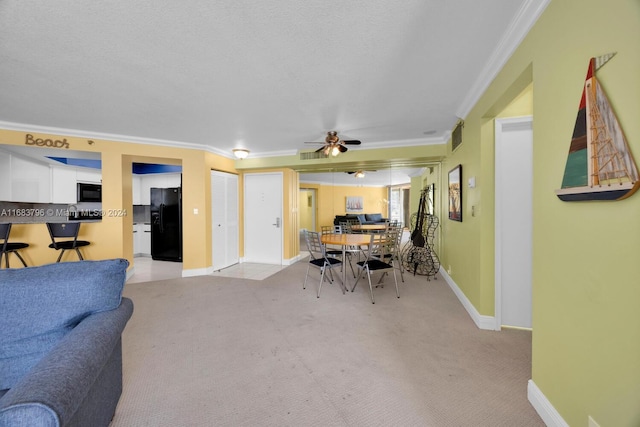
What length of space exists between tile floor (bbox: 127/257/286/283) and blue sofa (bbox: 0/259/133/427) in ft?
10.5

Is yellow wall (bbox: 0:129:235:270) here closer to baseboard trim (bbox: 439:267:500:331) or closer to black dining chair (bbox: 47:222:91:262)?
black dining chair (bbox: 47:222:91:262)

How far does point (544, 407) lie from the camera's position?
143cm

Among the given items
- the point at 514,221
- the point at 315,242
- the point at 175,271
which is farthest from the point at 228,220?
the point at 514,221

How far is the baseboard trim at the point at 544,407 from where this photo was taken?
1.33 metres

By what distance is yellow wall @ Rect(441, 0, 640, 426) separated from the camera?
3.05 ft

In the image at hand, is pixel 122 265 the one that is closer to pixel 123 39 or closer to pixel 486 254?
pixel 123 39

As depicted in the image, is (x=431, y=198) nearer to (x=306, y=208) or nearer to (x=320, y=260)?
(x=320, y=260)

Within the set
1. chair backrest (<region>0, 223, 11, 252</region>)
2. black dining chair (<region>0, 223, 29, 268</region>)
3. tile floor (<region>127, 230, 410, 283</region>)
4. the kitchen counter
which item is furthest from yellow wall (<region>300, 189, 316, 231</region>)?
chair backrest (<region>0, 223, 11, 252</region>)

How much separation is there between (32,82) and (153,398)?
3.15 m

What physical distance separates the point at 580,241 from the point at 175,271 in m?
5.86

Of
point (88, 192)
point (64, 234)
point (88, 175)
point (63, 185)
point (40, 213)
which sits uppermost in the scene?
point (88, 175)

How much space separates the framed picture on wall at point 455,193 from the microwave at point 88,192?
6968 mm

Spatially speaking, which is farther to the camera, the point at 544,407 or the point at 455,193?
the point at 455,193

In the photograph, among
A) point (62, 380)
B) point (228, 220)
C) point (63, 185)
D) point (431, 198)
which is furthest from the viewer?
point (431, 198)
